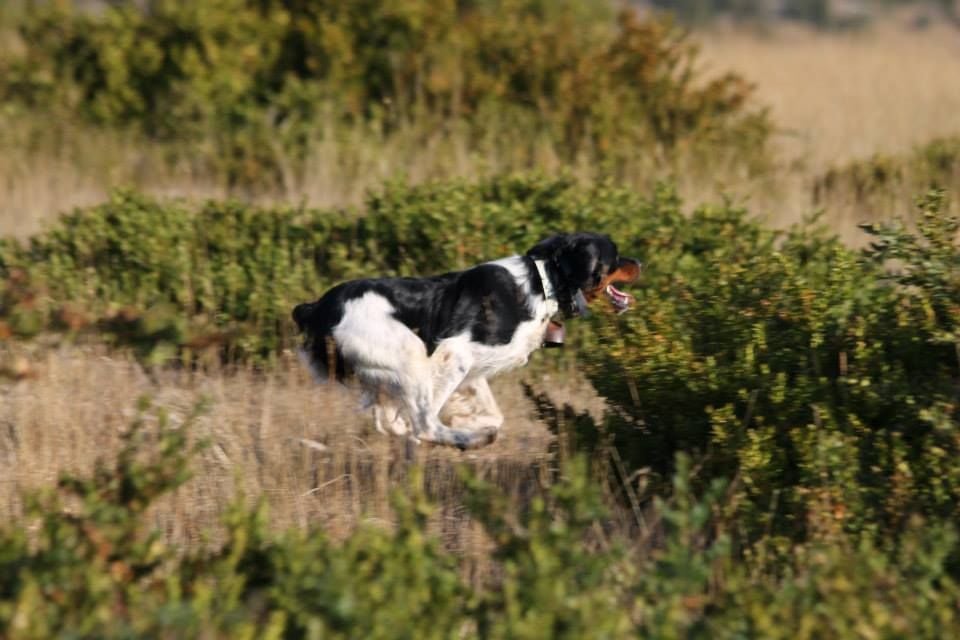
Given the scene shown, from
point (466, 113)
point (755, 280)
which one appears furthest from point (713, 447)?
point (466, 113)

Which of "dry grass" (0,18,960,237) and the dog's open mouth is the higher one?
"dry grass" (0,18,960,237)

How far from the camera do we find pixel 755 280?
5207 millimetres

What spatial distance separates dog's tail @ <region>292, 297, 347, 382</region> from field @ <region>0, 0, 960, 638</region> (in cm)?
33

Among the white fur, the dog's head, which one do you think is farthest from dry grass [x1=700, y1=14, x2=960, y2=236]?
the white fur

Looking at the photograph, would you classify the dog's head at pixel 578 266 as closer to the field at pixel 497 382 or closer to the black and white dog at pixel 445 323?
the black and white dog at pixel 445 323

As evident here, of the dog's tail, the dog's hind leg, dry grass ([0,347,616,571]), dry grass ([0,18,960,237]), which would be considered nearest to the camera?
dry grass ([0,347,616,571])

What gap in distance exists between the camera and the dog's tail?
5.52 metres

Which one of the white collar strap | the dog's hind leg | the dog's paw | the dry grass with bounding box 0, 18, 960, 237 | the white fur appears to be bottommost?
the dog's paw

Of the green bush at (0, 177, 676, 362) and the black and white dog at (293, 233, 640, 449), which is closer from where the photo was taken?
the black and white dog at (293, 233, 640, 449)

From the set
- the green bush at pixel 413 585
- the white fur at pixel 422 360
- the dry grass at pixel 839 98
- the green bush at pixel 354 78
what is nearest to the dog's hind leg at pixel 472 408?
the white fur at pixel 422 360

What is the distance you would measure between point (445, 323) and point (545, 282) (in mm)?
456

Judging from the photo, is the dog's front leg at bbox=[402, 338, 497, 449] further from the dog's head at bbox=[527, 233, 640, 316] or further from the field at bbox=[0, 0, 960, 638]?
the dog's head at bbox=[527, 233, 640, 316]

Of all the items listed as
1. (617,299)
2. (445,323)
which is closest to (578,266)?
(617,299)

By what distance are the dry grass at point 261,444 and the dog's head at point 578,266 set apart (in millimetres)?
600
